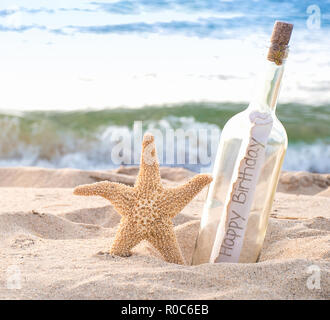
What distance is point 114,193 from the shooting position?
1904 mm

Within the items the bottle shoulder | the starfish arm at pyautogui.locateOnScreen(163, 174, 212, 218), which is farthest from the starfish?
the bottle shoulder

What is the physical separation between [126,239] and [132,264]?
0.13 meters

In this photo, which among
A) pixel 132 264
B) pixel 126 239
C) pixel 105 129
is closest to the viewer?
pixel 132 264

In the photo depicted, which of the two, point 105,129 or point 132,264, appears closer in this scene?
point 132,264

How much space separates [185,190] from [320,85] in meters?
7.84

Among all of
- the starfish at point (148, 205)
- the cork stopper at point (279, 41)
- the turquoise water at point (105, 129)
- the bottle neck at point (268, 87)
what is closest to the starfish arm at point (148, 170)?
the starfish at point (148, 205)

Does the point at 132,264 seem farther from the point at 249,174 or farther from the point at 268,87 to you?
the point at 268,87

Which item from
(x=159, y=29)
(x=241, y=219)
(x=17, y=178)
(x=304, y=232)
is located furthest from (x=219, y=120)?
(x=241, y=219)

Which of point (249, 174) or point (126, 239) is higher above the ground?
point (249, 174)

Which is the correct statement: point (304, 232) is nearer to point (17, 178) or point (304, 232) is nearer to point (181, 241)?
point (181, 241)

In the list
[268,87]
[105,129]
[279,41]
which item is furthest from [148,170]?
[105,129]

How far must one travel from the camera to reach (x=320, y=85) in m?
9.10

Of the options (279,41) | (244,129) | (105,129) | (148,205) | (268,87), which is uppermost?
(279,41)
